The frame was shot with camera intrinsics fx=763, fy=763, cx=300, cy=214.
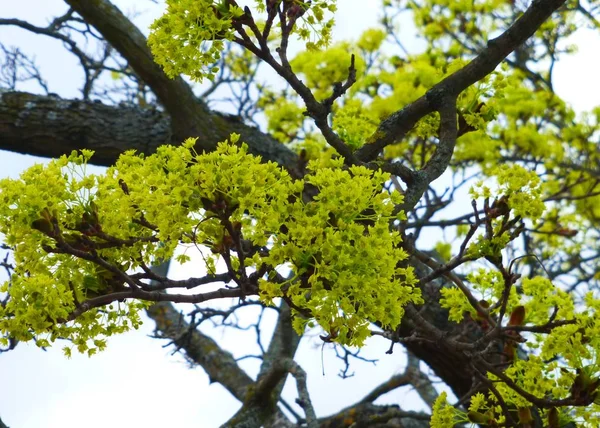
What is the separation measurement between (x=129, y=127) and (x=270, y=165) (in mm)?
3225

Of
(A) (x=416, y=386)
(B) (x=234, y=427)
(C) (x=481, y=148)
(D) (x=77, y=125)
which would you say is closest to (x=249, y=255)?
(B) (x=234, y=427)

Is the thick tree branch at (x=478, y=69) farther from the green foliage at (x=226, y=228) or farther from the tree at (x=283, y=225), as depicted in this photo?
the green foliage at (x=226, y=228)

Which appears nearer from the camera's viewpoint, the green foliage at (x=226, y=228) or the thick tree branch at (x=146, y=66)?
the green foliage at (x=226, y=228)

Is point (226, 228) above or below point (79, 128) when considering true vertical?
below

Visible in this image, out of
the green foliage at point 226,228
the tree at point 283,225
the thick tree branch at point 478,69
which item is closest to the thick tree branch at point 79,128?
the tree at point 283,225

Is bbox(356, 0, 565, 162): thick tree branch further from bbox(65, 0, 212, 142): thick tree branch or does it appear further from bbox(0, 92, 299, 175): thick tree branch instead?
bbox(65, 0, 212, 142): thick tree branch

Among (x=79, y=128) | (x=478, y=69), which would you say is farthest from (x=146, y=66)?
(x=478, y=69)

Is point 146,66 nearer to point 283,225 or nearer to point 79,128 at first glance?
point 79,128

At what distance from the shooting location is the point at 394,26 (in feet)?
29.9

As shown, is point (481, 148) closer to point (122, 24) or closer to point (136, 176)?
point (122, 24)

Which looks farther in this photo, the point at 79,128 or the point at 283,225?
the point at 79,128

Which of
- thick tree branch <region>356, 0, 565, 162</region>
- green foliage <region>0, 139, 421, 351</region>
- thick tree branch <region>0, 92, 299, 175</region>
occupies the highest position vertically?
thick tree branch <region>0, 92, 299, 175</region>

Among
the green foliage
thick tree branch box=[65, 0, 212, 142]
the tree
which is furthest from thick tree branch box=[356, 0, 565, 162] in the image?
thick tree branch box=[65, 0, 212, 142]

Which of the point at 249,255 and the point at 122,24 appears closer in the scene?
the point at 249,255
